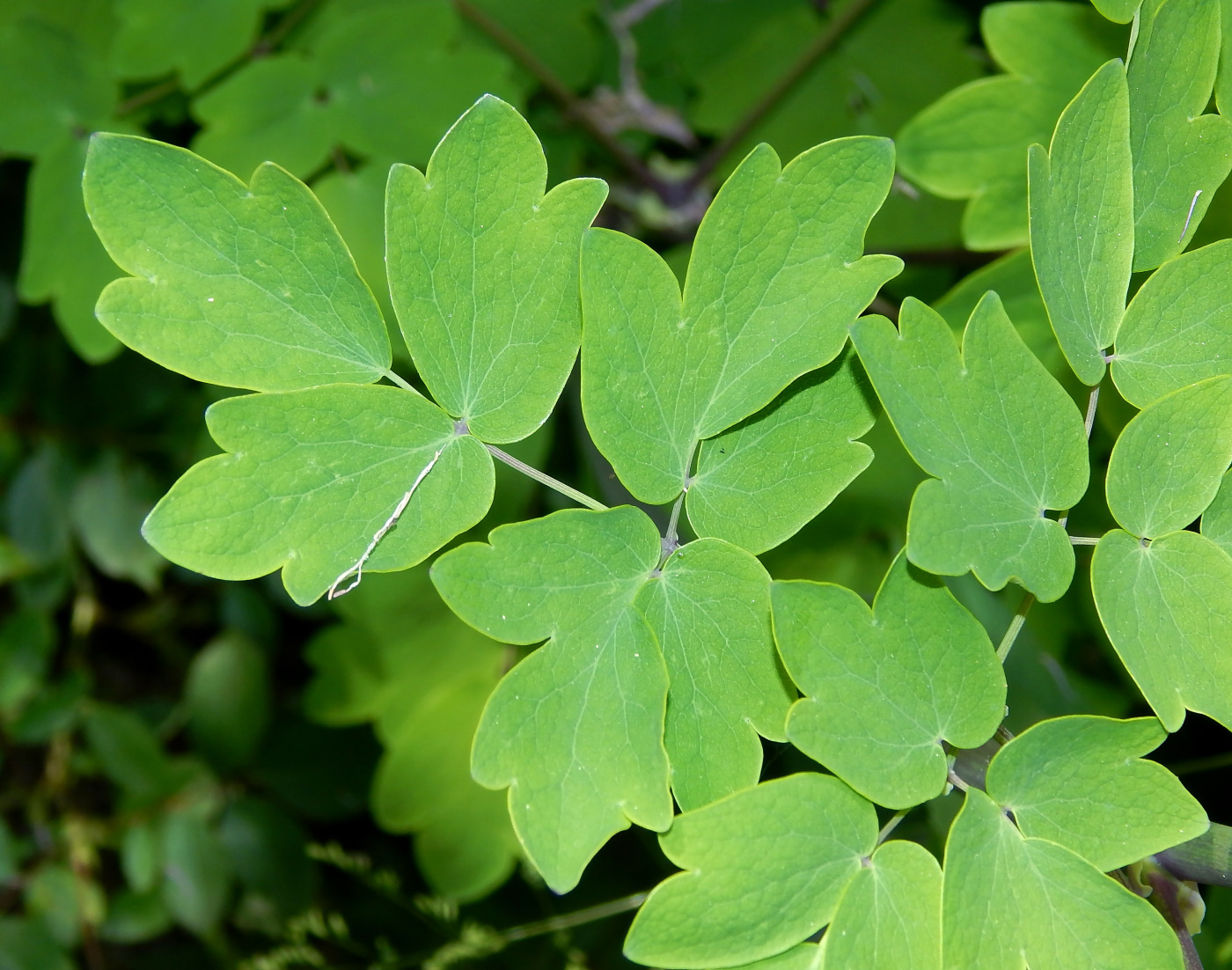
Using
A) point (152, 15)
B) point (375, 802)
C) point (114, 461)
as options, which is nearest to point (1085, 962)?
point (375, 802)

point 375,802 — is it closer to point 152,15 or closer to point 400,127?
point 400,127

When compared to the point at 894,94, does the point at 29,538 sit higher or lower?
lower

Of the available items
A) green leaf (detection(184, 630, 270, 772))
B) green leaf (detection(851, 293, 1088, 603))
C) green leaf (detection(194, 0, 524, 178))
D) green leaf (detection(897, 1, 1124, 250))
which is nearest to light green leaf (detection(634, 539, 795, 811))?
green leaf (detection(851, 293, 1088, 603))


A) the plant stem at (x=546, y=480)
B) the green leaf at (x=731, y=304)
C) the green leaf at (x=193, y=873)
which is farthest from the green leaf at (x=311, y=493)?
the green leaf at (x=193, y=873)

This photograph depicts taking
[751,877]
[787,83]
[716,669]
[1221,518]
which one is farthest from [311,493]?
[787,83]

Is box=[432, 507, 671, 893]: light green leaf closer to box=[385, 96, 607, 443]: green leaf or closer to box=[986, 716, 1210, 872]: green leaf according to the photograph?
box=[385, 96, 607, 443]: green leaf

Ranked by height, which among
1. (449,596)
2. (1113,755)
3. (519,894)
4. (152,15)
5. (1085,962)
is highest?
(152,15)
